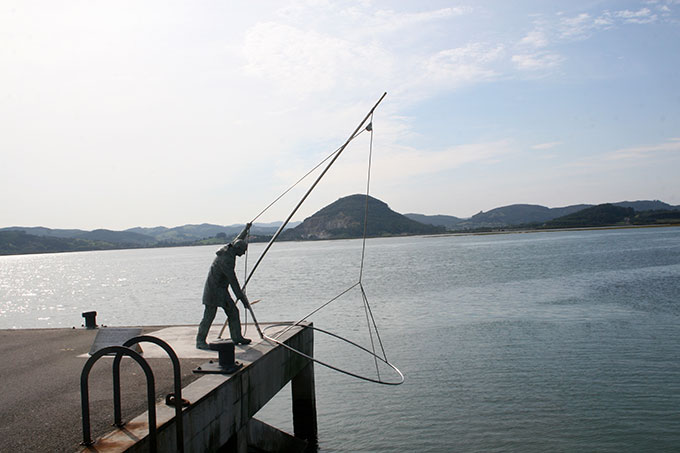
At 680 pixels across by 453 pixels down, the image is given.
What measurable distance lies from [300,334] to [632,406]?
10260mm

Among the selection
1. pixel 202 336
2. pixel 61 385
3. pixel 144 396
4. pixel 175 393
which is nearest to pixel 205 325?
pixel 202 336

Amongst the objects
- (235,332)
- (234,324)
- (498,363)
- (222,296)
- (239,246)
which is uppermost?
(239,246)

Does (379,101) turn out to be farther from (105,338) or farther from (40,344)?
(40,344)

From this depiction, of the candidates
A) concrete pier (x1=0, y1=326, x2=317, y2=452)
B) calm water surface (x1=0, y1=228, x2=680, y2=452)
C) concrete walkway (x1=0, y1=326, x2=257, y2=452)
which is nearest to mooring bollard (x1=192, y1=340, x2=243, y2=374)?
concrete pier (x1=0, y1=326, x2=317, y2=452)

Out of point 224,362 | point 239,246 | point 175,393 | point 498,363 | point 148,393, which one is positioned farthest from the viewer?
point 498,363

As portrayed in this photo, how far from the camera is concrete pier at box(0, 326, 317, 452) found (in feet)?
22.3

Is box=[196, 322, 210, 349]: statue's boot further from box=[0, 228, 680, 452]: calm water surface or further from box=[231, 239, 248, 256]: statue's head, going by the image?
box=[231, 239, 248, 256]: statue's head

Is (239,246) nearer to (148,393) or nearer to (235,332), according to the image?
(235,332)

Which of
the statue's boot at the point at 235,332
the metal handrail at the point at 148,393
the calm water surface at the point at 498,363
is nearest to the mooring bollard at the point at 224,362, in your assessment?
the statue's boot at the point at 235,332

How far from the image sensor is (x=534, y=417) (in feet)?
49.1

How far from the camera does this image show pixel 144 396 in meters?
8.38

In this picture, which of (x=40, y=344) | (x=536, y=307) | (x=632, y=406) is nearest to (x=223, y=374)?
(x=40, y=344)

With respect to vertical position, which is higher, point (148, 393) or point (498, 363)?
point (148, 393)

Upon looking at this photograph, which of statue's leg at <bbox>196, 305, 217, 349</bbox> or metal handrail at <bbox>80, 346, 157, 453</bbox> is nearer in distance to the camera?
metal handrail at <bbox>80, 346, 157, 453</bbox>
